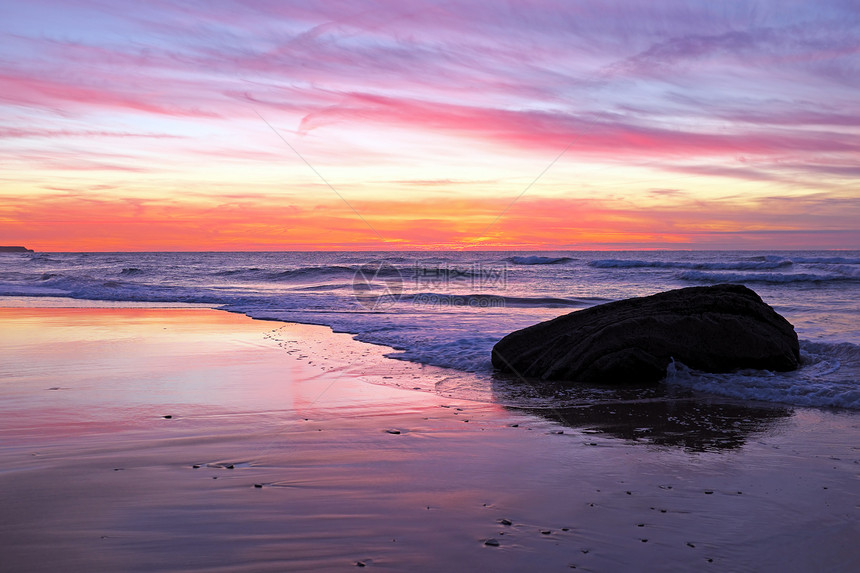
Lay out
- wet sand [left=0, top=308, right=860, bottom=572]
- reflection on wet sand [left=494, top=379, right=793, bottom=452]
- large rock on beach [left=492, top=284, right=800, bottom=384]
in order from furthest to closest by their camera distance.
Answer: large rock on beach [left=492, top=284, right=800, bottom=384], reflection on wet sand [left=494, top=379, right=793, bottom=452], wet sand [left=0, top=308, right=860, bottom=572]

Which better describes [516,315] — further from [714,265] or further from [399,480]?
[714,265]

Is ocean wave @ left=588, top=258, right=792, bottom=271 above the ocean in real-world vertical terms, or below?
above

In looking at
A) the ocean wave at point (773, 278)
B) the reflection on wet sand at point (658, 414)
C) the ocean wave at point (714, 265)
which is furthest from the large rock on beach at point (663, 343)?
the ocean wave at point (714, 265)

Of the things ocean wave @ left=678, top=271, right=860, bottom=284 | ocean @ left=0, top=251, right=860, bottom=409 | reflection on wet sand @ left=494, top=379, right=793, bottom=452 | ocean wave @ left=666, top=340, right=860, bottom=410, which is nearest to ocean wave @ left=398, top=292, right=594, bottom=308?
ocean @ left=0, top=251, right=860, bottom=409

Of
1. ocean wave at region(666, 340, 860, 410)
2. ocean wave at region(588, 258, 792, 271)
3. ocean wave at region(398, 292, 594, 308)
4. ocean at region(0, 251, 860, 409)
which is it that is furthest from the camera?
ocean wave at region(588, 258, 792, 271)

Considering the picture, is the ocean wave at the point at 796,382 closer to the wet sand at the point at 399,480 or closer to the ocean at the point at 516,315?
the ocean at the point at 516,315

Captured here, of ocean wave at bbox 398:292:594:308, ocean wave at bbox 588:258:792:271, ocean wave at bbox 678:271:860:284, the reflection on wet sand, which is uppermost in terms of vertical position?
ocean wave at bbox 588:258:792:271

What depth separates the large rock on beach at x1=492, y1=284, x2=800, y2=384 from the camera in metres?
7.67

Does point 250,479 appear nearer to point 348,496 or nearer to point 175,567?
point 348,496

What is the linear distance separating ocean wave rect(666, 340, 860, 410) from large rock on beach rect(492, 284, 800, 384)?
0.62 feet

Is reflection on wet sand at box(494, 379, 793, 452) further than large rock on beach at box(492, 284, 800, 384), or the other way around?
large rock on beach at box(492, 284, 800, 384)

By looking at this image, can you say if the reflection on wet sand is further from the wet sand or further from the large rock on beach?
the large rock on beach

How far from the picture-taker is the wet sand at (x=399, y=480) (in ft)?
9.80

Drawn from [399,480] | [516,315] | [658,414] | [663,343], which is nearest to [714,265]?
[516,315]
